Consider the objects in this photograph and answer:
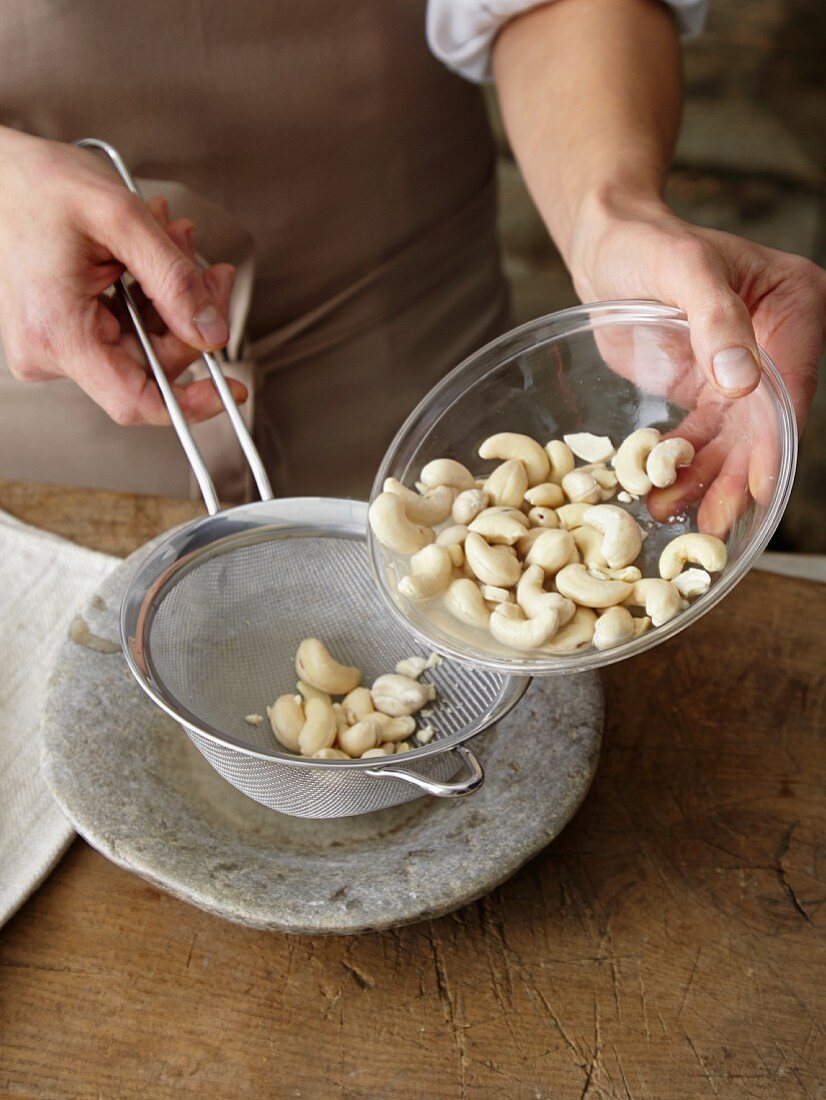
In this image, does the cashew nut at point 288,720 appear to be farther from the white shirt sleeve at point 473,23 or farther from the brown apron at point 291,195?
the white shirt sleeve at point 473,23

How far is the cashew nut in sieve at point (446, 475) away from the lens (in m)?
0.56

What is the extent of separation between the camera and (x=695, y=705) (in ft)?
1.98

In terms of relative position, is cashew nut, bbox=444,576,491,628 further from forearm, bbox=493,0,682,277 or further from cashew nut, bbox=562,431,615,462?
forearm, bbox=493,0,682,277

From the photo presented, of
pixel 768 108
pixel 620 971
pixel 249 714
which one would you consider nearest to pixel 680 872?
pixel 620 971

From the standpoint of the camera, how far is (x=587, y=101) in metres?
0.71

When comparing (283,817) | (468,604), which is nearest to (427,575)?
(468,604)

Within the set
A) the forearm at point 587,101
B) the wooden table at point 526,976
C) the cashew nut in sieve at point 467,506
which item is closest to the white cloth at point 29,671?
the wooden table at point 526,976

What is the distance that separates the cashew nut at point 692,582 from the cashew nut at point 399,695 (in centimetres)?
15

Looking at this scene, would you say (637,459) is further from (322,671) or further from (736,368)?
(322,671)

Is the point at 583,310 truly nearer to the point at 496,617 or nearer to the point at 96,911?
the point at 496,617

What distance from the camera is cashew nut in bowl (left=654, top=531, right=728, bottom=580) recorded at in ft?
1.54

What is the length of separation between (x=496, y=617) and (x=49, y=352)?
312mm

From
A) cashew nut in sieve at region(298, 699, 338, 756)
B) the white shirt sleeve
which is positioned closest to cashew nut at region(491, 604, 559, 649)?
cashew nut in sieve at region(298, 699, 338, 756)

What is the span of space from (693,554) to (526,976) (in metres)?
0.20
